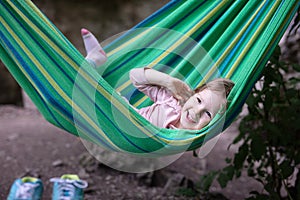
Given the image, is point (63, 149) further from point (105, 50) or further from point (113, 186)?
point (105, 50)

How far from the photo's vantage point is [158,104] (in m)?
1.62

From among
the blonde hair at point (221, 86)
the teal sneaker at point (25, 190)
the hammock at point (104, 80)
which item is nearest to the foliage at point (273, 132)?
the hammock at point (104, 80)

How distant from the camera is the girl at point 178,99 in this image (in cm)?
149

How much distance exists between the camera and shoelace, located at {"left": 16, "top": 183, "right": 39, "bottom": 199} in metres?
1.64

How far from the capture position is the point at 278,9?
153 centimetres

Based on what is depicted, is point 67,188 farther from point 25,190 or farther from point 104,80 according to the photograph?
point 104,80

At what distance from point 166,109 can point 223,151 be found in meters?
1.79

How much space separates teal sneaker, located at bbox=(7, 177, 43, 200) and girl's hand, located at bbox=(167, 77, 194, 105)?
59 cm

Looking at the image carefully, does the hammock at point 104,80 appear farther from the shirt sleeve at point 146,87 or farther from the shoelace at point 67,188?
the shoelace at point 67,188

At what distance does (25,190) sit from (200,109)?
672 millimetres

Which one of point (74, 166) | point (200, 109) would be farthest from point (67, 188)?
point (74, 166)

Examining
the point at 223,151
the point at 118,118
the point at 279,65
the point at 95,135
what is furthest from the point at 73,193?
the point at 223,151

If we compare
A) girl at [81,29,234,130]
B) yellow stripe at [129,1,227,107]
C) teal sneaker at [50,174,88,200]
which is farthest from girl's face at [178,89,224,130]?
teal sneaker at [50,174,88,200]

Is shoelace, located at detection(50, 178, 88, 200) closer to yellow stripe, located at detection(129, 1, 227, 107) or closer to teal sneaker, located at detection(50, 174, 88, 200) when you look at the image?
teal sneaker, located at detection(50, 174, 88, 200)
